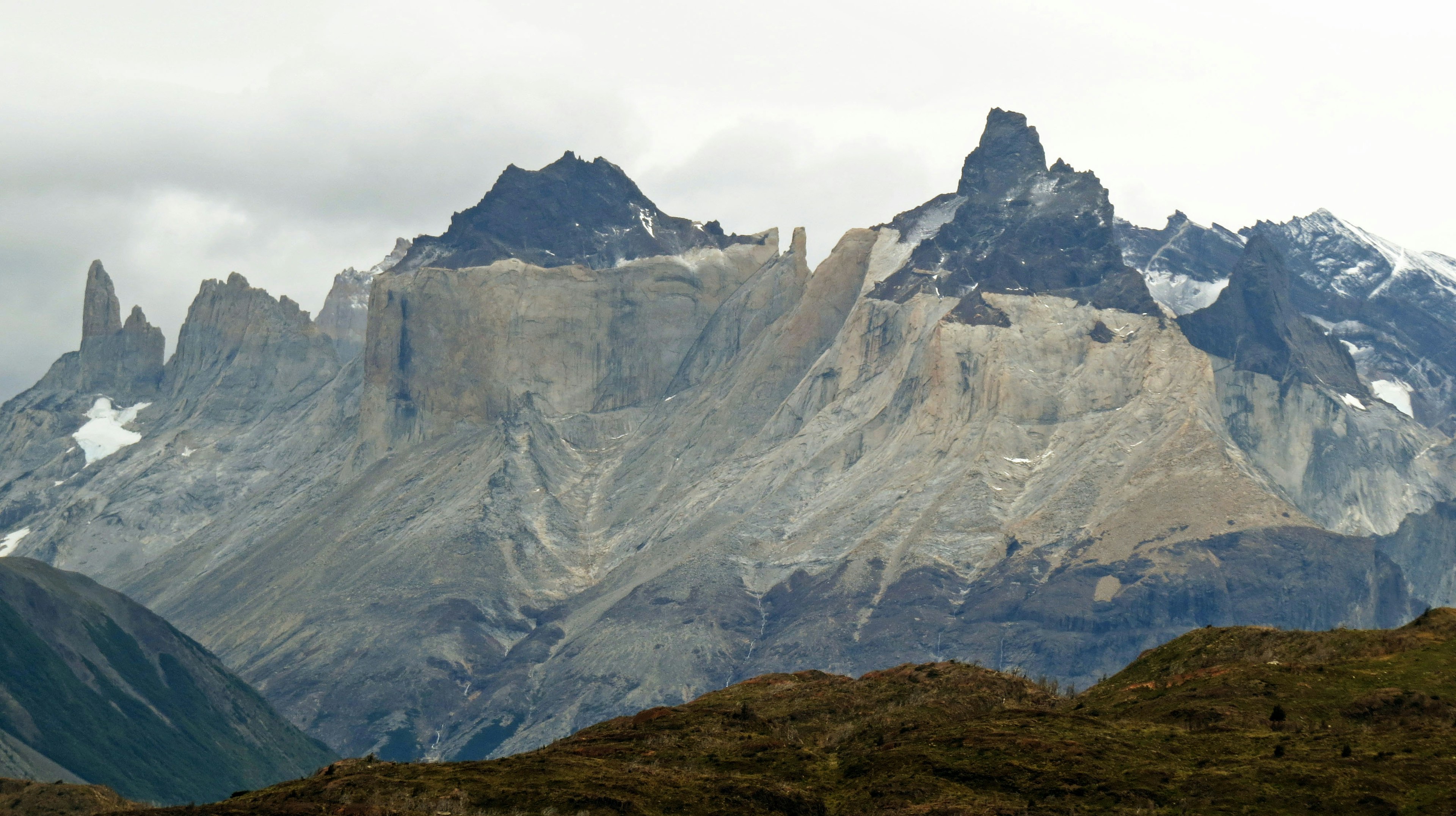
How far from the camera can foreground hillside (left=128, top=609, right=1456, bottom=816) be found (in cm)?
6862

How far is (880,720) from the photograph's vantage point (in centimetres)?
8869

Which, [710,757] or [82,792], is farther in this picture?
[82,792]

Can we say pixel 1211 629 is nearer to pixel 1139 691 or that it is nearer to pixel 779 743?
pixel 1139 691

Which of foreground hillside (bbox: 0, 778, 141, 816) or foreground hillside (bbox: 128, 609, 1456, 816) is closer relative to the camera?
foreground hillside (bbox: 128, 609, 1456, 816)

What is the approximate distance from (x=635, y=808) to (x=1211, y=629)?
37.4 meters

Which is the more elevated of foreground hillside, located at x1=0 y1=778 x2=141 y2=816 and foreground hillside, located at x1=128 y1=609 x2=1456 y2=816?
foreground hillside, located at x1=128 y1=609 x2=1456 y2=816

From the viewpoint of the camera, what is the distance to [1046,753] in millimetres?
74812

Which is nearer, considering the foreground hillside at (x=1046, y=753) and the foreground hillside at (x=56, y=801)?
the foreground hillside at (x=1046, y=753)

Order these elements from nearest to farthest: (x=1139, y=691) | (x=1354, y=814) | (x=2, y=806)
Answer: (x=1354, y=814) < (x=1139, y=691) < (x=2, y=806)

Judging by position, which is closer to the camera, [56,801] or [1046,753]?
[1046,753]

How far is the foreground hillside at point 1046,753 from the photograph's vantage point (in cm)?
6862

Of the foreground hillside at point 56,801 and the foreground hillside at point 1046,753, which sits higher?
the foreground hillside at point 1046,753

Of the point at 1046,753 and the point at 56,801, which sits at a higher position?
the point at 1046,753

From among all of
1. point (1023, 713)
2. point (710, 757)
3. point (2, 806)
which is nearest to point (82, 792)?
point (2, 806)
